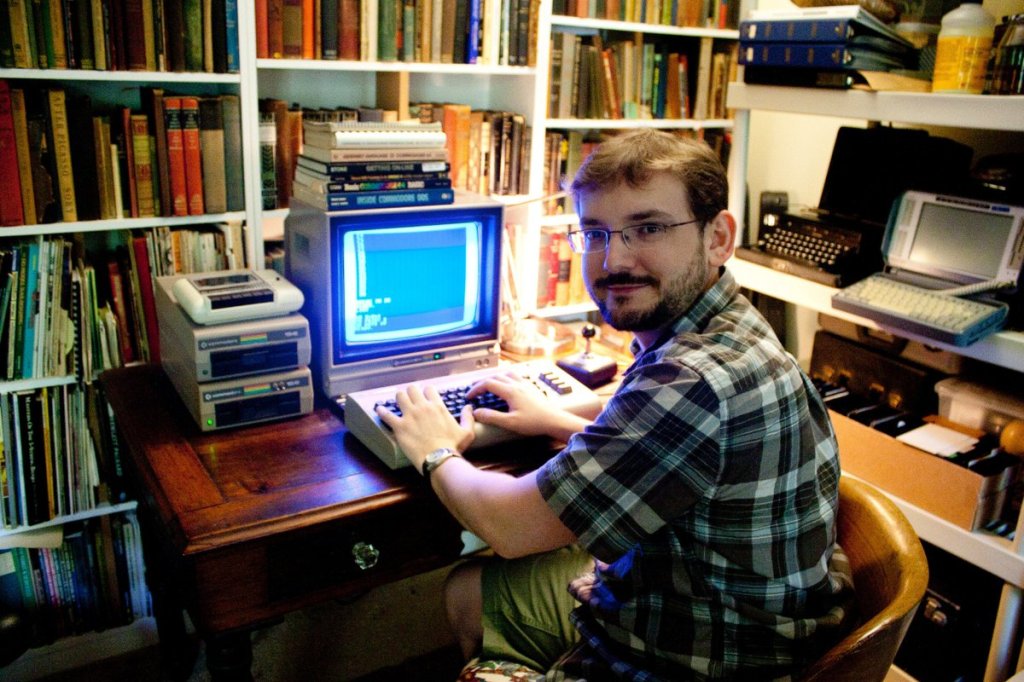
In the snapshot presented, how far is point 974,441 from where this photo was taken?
6.38ft

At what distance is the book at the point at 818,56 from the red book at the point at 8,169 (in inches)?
67.1

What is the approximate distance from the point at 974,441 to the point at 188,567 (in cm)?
170

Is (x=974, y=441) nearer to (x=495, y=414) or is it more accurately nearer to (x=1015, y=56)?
(x=1015, y=56)

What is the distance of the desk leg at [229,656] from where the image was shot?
137 centimetres

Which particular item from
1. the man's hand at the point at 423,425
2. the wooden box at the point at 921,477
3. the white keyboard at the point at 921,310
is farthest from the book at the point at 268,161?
the wooden box at the point at 921,477

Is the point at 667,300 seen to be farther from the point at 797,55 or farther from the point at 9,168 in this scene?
the point at 9,168

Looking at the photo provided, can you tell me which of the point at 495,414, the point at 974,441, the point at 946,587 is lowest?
the point at 946,587

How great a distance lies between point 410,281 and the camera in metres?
1.79

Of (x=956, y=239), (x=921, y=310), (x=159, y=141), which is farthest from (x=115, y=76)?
(x=956, y=239)

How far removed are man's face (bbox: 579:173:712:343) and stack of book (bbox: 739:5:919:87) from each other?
943 millimetres

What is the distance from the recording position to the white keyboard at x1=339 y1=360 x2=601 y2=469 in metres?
1.50

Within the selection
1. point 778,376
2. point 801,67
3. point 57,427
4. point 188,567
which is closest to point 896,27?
point 801,67

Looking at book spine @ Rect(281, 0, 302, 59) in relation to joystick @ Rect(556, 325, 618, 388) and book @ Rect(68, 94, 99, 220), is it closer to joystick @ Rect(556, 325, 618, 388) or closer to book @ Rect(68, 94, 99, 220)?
book @ Rect(68, 94, 99, 220)

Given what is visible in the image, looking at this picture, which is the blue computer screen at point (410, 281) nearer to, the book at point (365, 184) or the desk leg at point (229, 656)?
the book at point (365, 184)
